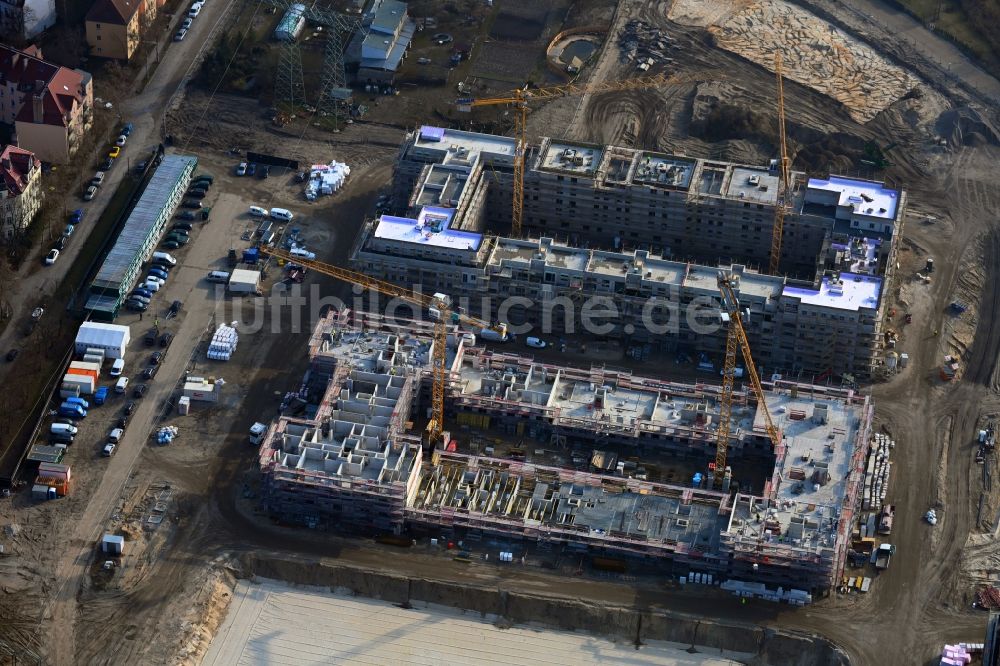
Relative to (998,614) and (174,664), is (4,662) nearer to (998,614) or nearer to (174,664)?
(174,664)

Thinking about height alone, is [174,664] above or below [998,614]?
below

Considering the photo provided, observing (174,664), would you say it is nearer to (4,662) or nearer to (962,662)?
(4,662)

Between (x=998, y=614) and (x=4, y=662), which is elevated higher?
(x=998, y=614)

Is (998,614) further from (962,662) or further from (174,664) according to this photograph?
(174,664)

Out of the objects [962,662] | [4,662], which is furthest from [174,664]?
[962,662]

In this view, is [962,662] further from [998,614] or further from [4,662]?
[4,662]

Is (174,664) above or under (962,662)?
under
